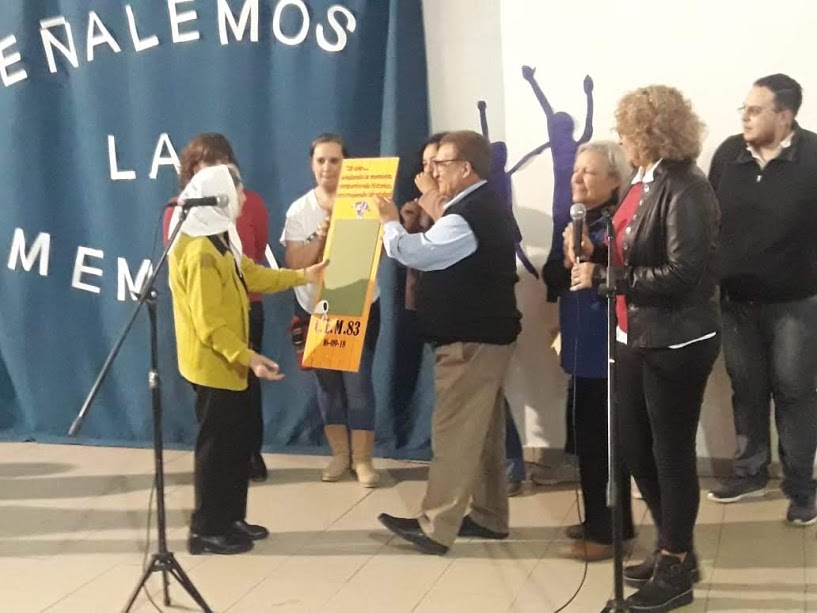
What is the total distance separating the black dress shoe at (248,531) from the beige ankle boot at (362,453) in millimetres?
570

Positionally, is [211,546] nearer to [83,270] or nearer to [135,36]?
[83,270]

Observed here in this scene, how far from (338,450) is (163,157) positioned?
1.41 m

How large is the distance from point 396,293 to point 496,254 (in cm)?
102

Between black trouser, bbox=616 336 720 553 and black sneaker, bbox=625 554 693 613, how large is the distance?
0.14 feet

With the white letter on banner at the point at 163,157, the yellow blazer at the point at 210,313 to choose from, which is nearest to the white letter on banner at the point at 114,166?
the white letter on banner at the point at 163,157

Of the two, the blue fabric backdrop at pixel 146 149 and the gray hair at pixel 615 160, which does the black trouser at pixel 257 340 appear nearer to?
the blue fabric backdrop at pixel 146 149

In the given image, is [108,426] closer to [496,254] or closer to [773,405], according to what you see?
[496,254]

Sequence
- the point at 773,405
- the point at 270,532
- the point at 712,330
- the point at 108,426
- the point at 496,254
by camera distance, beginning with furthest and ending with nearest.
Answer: the point at 108,426 → the point at 773,405 → the point at 270,532 → the point at 496,254 → the point at 712,330

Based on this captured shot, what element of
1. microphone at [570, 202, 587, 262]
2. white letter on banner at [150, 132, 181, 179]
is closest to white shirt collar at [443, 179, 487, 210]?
microphone at [570, 202, 587, 262]

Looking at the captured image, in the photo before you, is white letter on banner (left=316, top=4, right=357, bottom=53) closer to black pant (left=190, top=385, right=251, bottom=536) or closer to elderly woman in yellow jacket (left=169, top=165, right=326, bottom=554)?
elderly woman in yellow jacket (left=169, top=165, right=326, bottom=554)

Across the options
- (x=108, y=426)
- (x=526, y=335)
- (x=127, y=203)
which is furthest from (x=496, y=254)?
(x=108, y=426)

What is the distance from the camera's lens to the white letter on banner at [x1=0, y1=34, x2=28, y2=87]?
4066 mm

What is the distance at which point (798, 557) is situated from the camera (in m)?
2.74

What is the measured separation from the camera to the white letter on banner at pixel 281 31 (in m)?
3.65
